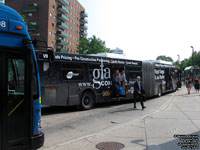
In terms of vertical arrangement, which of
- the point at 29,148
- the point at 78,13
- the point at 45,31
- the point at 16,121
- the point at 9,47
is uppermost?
the point at 78,13

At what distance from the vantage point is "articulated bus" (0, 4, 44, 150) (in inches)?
154

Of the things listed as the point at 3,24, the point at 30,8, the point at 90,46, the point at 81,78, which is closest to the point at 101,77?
Answer: the point at 81,78

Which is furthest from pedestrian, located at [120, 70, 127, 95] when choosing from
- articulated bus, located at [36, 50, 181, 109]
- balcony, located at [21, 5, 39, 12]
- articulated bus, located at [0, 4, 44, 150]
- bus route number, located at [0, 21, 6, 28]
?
balcony, located at [21, 5, 39, 12]

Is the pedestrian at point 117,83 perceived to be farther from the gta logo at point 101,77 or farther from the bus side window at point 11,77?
the bus side window at point 11,77

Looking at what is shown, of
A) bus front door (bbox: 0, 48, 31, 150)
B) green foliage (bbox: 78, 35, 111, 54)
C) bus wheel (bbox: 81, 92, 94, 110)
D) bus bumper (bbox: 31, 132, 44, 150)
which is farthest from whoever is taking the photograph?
green foliage (bbox: 78, 35, 111, 54)

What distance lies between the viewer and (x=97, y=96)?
10.9 m

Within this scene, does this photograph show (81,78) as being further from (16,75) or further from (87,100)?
(16,75)

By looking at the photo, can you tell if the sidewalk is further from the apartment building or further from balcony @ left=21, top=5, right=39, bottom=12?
balcony @ left=21, top=5, right=39, bottom=12

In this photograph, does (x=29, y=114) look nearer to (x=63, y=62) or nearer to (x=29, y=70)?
(x=29, y=70)

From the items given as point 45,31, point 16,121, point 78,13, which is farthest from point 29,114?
point 78,13

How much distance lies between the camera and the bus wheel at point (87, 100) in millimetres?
10236

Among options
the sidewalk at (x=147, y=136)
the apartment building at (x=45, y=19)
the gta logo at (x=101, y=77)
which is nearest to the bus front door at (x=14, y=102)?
the sidewalk at (x=147, y=136)

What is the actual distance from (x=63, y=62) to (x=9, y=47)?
5256 mm

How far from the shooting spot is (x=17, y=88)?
4.15m
